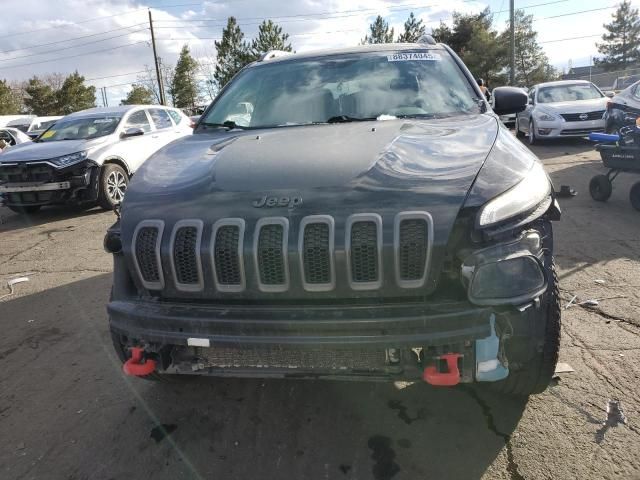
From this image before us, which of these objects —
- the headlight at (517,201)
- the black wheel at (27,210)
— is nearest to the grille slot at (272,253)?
the headlight at (517,201)

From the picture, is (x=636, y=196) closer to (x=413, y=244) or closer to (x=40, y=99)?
(x=413, y=244)

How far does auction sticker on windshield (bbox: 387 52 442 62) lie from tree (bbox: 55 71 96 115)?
2017 inches

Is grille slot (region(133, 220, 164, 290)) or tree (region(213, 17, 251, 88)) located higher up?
tree (region(213, 17, 251, 88))

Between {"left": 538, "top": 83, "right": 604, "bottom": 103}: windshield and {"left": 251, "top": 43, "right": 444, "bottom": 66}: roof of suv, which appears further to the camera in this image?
{"left": 538, "top": 83, "right": 604, "bottom": 103}: windshield

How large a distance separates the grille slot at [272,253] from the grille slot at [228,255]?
92 mm

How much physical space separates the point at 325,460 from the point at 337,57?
2.82 m

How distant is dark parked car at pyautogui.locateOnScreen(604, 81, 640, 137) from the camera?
692cm

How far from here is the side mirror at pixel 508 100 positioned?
3.78m

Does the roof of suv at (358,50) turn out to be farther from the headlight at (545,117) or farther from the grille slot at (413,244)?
the headlight at (545,117)

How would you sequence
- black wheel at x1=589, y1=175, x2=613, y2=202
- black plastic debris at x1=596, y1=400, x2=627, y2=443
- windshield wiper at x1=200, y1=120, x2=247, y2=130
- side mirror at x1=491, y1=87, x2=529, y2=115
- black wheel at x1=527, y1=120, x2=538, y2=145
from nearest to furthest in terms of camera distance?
black plastic debris at x1=596, y1=400, x2=627, y2=443 → windshield wiper at x1=200, y1=120, x2=247, y2=130 → side mirror at x1=491, y1=87, x2=529, y2=115 → black wheel at x1=589, y1=175, x2=613, y2=202 → black wheel at x1=527, y1=120, x2=538, y2=145

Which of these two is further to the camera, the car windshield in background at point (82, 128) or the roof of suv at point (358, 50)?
the car windshield in background at point (82, 128)

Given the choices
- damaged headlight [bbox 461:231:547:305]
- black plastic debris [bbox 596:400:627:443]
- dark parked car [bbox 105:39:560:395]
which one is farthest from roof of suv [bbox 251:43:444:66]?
black plastic debris [bbox 596:400:627:443]

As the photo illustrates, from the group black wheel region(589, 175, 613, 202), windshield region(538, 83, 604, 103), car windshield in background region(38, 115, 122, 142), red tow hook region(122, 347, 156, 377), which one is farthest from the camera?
windshield region(538, 83, 604, 103)

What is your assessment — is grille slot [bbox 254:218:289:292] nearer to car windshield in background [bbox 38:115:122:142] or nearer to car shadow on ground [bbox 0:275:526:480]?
car shadow on ground [bbox 0:275:526:480]
